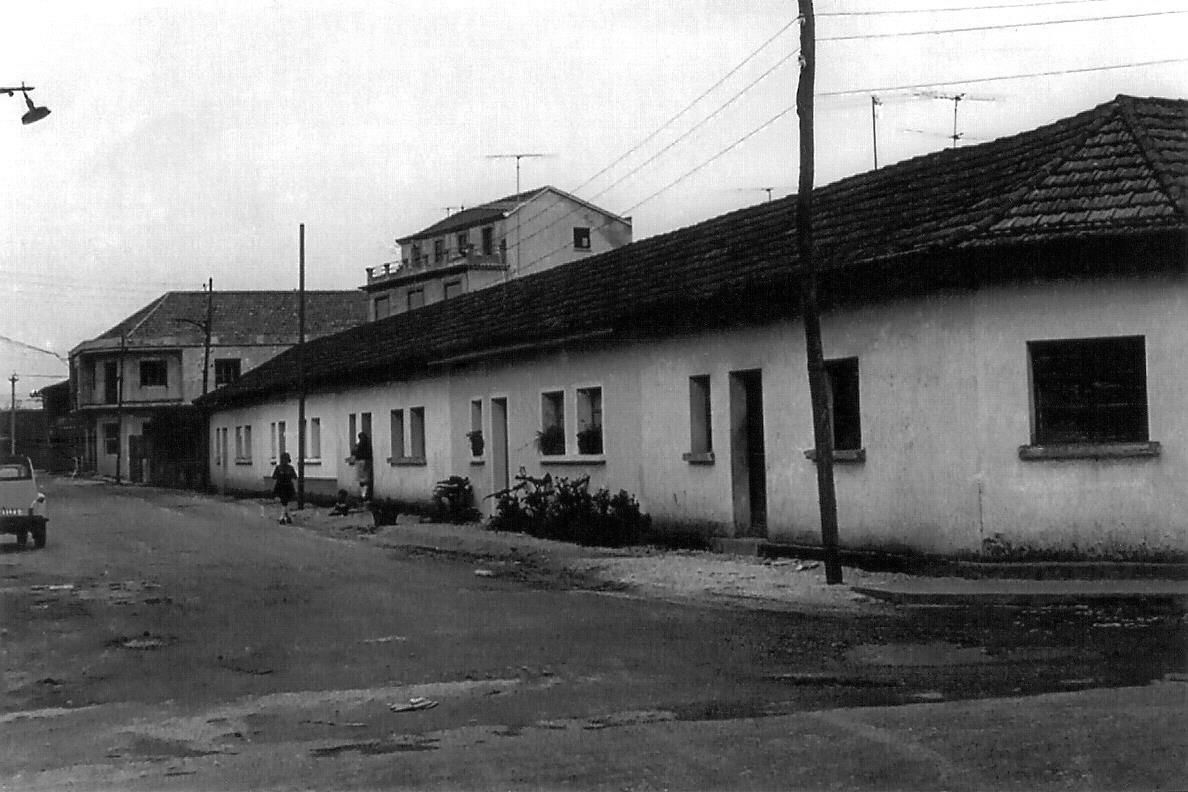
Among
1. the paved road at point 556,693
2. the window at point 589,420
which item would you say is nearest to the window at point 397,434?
the window at point 589,420

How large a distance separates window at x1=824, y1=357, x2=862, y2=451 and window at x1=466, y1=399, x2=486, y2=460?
12.3 m

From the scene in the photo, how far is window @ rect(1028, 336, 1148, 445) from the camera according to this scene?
15875mm

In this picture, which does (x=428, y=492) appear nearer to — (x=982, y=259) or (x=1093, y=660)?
(x=982, y=259)

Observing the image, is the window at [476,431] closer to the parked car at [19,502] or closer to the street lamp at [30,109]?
the parked car at [19,502]

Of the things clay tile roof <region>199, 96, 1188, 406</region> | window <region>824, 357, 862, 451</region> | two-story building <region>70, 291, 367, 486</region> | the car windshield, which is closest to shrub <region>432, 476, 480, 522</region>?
clay tile roof <region>199, 96, 1188, 406</region>

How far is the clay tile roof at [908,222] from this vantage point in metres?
16.0

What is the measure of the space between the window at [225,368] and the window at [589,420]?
64465 millimetres

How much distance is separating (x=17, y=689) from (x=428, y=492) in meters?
23.1

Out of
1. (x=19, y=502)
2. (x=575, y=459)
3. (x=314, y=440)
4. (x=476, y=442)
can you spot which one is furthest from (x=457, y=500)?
(x=314, y=440)

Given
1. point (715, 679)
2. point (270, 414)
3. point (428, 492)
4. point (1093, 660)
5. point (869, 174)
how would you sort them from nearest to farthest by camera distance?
1. point (715, 679)
2. point (1093, 660)
3. point (869, 174)
4. point (428, 492)
5. point (270, 414)

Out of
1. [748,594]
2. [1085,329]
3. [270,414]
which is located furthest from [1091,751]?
[270,414]

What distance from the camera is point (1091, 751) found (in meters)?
7.24

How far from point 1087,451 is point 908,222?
388 cm

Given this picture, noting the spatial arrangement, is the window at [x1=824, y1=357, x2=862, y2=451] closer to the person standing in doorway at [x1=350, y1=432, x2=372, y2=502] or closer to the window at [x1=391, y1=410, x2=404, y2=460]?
the person standing in doorway at [x1=350, y1=432, x2=372, y2=502]
